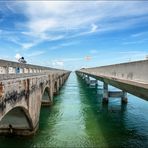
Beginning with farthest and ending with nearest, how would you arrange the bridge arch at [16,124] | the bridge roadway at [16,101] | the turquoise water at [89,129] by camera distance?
the bridge arch at [16,124], the turquoise water at [89,129], the bridge roadway at [16,101]

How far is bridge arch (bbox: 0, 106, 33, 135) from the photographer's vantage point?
55.4 feet

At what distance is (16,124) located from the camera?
17.5m

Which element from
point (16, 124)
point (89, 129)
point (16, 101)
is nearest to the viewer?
point (16, 101)

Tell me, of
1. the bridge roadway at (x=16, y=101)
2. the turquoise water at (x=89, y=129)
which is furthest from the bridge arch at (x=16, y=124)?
the turquoise water at (x=89, y=129)

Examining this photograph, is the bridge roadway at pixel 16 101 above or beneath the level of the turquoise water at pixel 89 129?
above

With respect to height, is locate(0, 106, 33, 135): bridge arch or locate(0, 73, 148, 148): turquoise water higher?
locate(0, 106, 33, 135): bridge arch

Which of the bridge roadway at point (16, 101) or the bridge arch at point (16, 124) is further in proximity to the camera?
the bridge arch at point (16, 124)

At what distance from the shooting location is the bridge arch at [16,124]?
665 inches

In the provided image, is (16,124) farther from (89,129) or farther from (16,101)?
(89,129)

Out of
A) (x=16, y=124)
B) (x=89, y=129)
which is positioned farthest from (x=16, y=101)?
(x=89, y=129)

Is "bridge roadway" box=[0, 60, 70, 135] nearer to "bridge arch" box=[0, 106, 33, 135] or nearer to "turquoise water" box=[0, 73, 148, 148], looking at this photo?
"bridge arch" box=[0, 106, 33, 135]

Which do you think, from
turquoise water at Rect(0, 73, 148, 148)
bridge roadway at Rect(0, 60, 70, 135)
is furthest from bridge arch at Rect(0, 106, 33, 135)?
turquoise water at Rect(0, 73, 148, 148)

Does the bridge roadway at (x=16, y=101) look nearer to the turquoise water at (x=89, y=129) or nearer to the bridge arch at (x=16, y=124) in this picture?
the bridge arch at (x=16, y=124)

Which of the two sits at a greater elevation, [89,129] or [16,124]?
[16,124]
